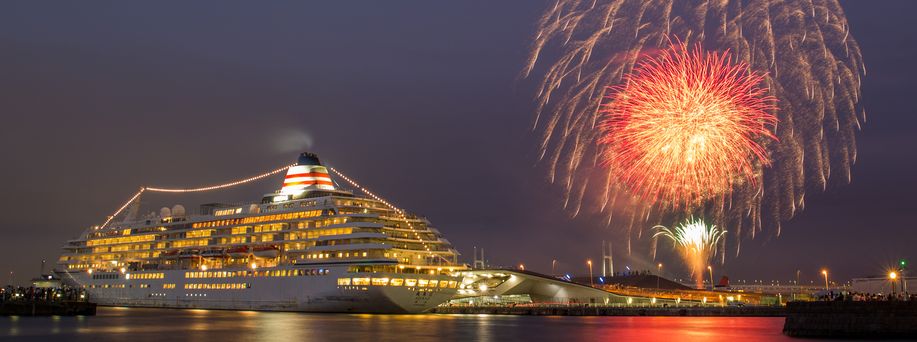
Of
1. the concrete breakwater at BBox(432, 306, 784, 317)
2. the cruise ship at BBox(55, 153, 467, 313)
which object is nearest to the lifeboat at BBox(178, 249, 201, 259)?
the cruise ship at BBox(55, 153, 467, 313)

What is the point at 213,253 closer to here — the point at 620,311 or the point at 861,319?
the point at 620,311

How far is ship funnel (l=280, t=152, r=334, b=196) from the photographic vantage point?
86.6 meters

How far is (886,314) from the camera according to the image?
40.8 m

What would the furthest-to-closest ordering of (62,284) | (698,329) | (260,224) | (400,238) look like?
1. (62,284)
2. (260,224)
3. (400,238)
4. (698,329)

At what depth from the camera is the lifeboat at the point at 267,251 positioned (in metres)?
80.6

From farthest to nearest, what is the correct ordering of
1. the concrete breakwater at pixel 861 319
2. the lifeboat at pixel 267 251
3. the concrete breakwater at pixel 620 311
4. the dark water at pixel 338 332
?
the concrete breakwater at pixel 620 311
the lifeboat at pixel 267 251
the dark water at pixel 338 332
the concrete breakwater at pixel 861 319

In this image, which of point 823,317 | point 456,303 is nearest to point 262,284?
point 456,303

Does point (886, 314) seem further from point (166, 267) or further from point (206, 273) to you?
point (166, 267)

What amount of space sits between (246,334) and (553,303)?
2162 inches

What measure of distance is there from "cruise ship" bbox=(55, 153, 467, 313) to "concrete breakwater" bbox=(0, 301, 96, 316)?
11131mm

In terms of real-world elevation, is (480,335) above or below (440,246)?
below

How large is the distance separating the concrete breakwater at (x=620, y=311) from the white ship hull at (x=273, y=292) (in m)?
10.8

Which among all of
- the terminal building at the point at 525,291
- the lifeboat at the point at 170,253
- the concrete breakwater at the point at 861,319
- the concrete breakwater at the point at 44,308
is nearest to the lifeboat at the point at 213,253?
the lifeboat at the point at 170,253

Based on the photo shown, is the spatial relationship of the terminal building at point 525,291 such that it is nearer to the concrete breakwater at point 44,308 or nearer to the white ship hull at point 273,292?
the white ship hull at point 273,292
